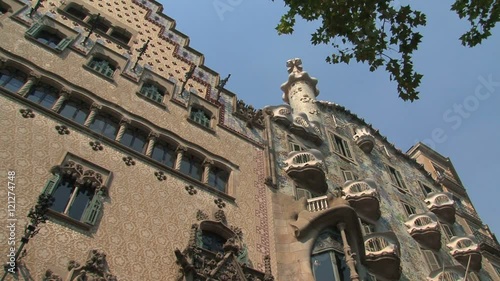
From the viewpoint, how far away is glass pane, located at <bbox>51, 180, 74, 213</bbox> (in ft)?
33.0

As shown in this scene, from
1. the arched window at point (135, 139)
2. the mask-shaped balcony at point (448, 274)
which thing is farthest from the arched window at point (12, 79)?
the mask-shaped balcony at point (448, 274)

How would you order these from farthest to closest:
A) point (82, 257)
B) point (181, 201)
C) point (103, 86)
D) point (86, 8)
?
point (86, 8), point (103, 86), point (181, 201), point (82, 257)

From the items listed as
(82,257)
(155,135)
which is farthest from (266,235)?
(82,257)

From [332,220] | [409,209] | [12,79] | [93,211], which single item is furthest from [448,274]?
[12,79]

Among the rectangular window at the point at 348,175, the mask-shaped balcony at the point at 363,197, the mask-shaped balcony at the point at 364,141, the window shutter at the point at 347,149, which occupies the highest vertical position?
the mask-shaped balcony at the point at 364,141

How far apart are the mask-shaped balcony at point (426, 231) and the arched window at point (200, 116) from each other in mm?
9733

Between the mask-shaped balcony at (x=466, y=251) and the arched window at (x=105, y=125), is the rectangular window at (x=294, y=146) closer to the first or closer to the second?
the arched window at (x=105, y=125)

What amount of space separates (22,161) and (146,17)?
11.2 meters

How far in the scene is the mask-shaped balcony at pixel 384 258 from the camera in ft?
49.2

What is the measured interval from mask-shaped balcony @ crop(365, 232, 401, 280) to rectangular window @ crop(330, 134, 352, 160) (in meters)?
6.52

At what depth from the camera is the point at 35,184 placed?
32.6 ft

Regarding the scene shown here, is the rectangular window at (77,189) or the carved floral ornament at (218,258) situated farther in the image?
the carved floral ornament at (218,258)

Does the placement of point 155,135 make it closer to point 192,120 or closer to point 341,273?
point 192,120

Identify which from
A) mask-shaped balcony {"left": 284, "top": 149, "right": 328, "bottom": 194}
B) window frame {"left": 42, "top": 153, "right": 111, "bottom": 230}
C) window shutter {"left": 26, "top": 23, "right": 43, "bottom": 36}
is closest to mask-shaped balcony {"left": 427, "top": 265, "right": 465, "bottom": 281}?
mask-shaped balcony {"left": 284, "top": 149, "right": 328, "bottom": 194}
